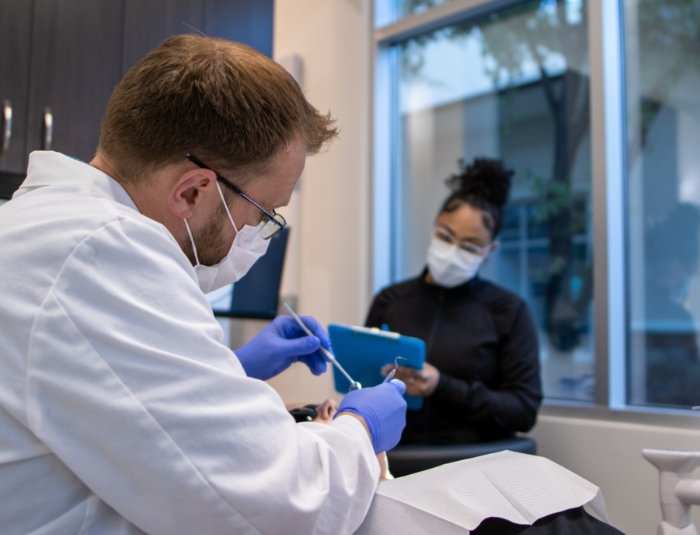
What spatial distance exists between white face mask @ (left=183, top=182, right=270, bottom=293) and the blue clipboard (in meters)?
0.68

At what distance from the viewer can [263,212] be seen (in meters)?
1.04

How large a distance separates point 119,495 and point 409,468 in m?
0.97

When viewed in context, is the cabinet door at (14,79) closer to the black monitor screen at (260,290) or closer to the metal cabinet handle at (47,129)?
the metal cabinet handle at (47,129)

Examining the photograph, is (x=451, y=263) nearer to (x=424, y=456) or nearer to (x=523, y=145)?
(x=424, y=456)

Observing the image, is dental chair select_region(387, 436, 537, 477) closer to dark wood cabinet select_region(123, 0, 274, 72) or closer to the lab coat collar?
the lab coat collar

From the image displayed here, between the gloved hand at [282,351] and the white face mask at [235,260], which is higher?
the white face mask at [235,260]

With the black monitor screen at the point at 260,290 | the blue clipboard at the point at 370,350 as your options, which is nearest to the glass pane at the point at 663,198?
the blue clipboard at the point at 370,350

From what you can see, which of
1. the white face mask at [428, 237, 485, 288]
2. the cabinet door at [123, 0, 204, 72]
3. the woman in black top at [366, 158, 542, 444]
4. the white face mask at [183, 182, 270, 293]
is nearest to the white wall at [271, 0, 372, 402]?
the woman in black top at [366, 158, 542, 444]

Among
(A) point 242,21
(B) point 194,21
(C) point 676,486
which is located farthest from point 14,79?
(C) point 676,486

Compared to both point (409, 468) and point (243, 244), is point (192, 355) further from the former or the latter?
point (409, 468)

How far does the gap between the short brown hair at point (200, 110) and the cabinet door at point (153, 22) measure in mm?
1064

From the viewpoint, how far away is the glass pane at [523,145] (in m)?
2.41

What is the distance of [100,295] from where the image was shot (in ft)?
2.30

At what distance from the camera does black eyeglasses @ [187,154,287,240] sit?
917 mm
